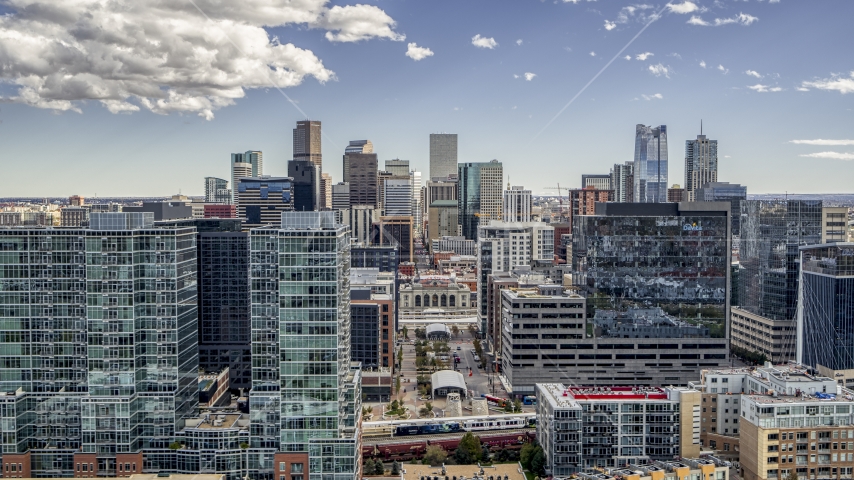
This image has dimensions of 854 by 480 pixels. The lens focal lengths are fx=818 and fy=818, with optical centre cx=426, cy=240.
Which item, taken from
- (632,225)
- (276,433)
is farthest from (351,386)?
(632,225)

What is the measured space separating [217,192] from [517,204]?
233 feet

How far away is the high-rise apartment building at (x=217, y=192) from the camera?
189625 millimetres

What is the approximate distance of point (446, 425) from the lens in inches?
2206

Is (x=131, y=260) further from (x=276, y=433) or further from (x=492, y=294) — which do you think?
(x=492, y=294)

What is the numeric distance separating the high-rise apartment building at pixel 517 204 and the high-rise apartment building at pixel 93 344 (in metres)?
146

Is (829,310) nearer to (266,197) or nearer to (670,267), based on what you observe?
(670,267)

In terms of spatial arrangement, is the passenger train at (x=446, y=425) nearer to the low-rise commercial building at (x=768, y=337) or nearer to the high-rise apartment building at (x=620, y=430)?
the high-rise apartment building at (x=620, y=430)

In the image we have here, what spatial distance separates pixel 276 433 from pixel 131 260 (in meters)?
12.0

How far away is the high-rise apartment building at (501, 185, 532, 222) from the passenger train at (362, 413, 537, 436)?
131 metres

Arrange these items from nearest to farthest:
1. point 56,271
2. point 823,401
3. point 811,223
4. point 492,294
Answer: point 823,401, point 56,271, point 811,223, point 492,294

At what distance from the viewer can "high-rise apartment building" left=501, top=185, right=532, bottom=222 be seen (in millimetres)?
188500

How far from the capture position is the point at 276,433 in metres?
42.2

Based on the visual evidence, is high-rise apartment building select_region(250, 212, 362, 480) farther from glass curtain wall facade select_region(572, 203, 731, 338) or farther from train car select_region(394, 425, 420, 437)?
glass curtain wall facade select_region(572, 203, 731, 338)

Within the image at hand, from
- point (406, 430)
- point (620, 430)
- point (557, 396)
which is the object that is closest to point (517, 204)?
point (406, 430)
